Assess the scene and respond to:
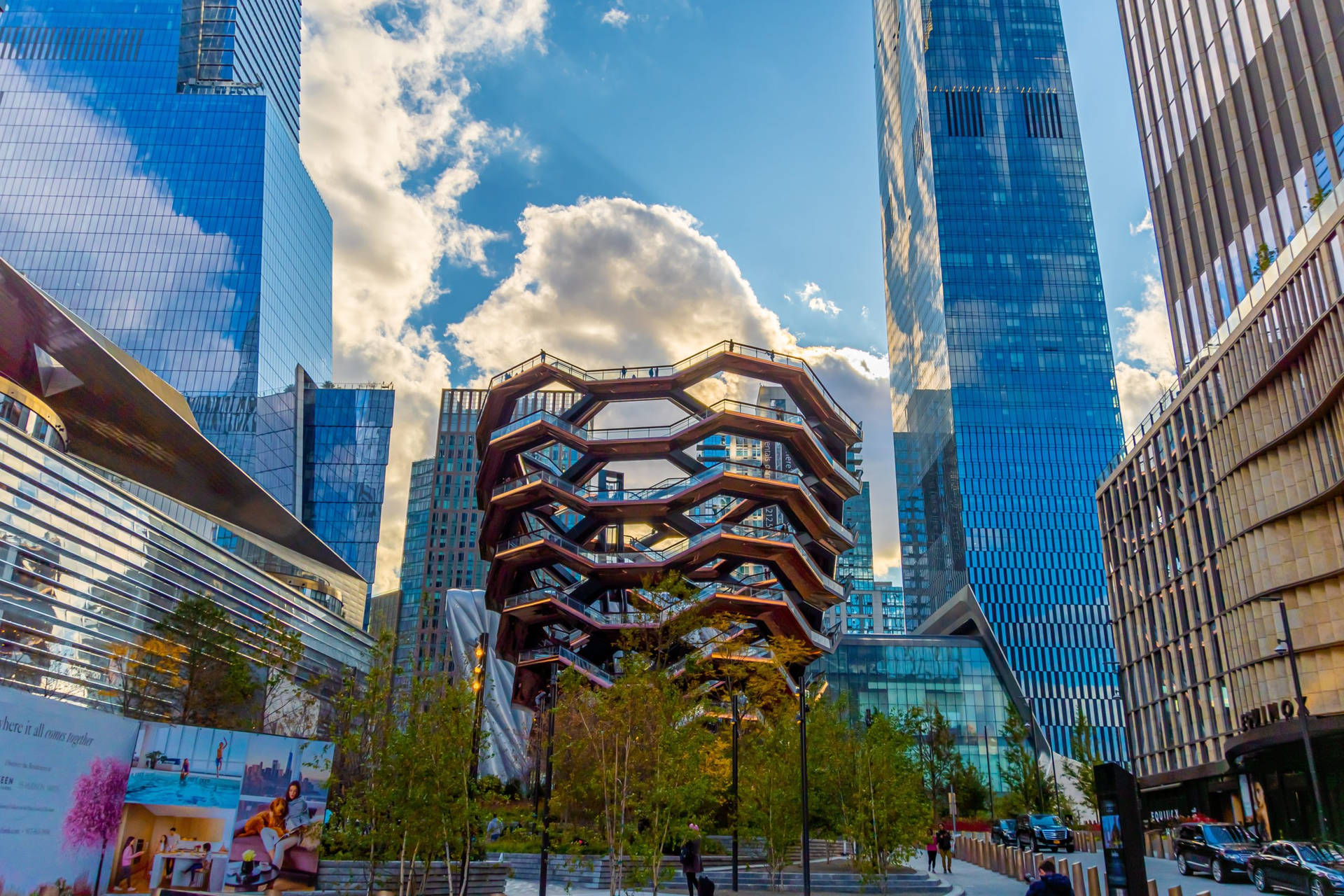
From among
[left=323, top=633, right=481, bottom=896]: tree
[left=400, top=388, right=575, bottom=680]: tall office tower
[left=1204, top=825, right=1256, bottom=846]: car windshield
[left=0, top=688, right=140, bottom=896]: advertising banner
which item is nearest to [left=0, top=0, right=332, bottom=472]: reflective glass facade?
[left=400, top=388, right=575, bottom=680]: tall office tower

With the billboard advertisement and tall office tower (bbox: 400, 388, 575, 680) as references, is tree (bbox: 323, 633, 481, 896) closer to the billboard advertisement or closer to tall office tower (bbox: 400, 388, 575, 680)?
the billboard advertisement

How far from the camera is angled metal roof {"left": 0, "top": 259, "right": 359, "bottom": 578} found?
178 ft

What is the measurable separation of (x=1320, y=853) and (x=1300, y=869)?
2.50 ft

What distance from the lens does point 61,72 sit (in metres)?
139

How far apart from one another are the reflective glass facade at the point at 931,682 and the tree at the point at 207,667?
73.3 meters

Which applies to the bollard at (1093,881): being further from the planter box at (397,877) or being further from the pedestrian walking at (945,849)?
the pedestrian walking at (945,849)

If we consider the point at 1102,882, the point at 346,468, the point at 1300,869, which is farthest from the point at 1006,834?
the point at 346,468

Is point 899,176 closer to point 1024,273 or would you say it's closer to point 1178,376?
point 1024,273

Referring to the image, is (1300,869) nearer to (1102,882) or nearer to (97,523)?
(1102,882)

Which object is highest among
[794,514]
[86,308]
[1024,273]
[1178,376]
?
[1024,273]

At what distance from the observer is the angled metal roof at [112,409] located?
54281mm

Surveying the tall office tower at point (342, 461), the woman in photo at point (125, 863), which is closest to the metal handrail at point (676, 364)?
the woman in photo at point (125, 863)

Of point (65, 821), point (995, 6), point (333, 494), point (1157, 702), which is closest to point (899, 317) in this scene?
point (995, 6)

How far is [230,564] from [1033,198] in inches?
4487
